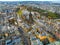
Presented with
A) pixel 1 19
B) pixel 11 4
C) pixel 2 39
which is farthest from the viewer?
pixel 11 4

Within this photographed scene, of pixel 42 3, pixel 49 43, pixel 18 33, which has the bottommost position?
pixel 49 43

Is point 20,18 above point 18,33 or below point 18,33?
above

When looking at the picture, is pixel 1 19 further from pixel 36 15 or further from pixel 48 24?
pixel 48 24

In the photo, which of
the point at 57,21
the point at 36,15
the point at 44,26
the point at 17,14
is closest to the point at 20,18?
the point at 17,14

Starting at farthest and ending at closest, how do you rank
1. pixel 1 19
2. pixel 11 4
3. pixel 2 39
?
pixel 11 4 → pixel 1 19 → pixel 2 39

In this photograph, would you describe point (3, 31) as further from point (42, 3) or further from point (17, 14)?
point (42, 3)

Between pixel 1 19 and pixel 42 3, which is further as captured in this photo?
pixel 42 3

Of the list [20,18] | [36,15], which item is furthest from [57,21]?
[20,18]
